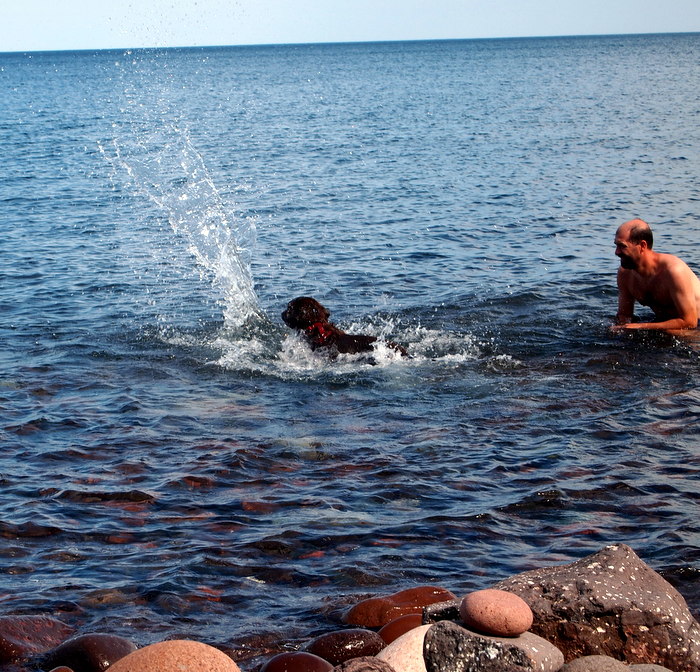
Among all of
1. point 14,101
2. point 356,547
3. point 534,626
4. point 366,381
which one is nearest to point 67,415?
point 366,381

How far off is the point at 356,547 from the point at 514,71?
98084 mm

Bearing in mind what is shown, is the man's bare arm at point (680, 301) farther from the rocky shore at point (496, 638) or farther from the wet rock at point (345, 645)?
the wet rock at point (345, 645)

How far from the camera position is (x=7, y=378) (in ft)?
35.0

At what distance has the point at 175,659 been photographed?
3961 mm

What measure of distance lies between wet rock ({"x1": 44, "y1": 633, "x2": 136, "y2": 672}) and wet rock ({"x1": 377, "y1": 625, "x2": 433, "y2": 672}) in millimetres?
1415

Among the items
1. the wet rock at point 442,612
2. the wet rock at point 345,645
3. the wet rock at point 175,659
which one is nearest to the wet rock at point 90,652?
the wet rock at point 175,659

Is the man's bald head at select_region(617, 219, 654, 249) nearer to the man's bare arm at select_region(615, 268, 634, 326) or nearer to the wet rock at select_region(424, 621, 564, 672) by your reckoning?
the man's bare arm at select_region(615, 268, 634, 326)

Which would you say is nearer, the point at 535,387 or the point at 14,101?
the point at 535,387

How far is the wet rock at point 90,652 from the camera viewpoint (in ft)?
15.5

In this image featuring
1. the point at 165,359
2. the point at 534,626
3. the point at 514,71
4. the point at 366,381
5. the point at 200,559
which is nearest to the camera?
the point at 534,626

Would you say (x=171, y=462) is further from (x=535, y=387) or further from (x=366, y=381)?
(x=535, y=387)

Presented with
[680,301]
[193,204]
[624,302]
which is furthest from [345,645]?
[193,204]

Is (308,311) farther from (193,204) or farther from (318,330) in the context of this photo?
(193,204)

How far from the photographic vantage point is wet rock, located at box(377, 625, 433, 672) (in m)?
4.35
